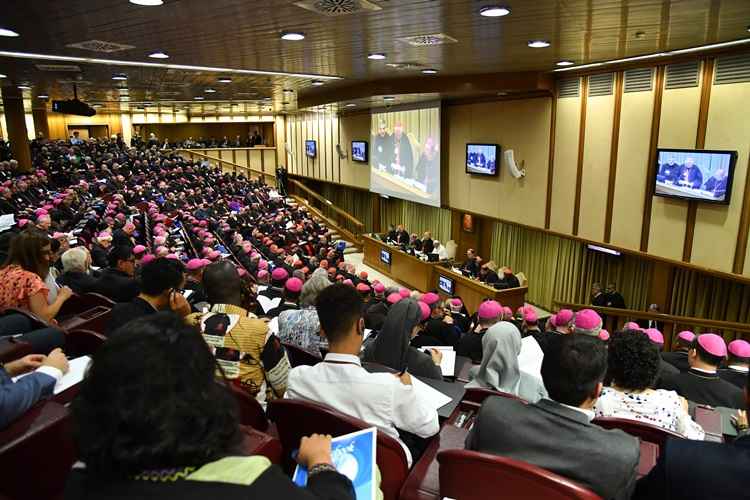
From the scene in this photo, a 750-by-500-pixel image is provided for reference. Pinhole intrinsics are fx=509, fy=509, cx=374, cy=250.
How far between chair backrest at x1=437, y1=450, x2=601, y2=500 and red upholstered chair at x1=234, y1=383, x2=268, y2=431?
0.83 m

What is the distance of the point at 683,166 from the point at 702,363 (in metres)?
4.27

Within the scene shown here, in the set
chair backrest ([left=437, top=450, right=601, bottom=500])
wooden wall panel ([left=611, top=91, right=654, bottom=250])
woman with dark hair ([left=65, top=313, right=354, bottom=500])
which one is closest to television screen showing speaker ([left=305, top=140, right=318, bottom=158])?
wooden wall panel ([left=611, top=91, right=654, bottom=250])

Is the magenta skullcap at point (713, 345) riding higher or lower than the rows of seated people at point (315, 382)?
lower

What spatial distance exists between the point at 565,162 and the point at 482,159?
7.47 feet

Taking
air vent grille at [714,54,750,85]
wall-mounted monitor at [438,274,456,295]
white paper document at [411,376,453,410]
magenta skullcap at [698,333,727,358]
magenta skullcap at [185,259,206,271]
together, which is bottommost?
wall-mounted monitor at [438,274,456,295]

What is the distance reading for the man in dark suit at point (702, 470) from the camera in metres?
1.31

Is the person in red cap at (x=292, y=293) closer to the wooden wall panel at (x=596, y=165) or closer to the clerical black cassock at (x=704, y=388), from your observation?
the clerical black cassock at (x=704, y=388)

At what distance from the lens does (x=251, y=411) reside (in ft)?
7.09

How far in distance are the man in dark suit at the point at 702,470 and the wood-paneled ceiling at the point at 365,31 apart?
11.2 feet

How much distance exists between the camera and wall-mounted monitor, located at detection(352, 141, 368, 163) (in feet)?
54.5

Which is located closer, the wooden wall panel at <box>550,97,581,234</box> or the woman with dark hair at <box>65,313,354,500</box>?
the woman with dark hair at <box>65,313,354,500</box>

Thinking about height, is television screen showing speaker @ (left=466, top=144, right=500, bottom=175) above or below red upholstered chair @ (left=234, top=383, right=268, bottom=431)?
above

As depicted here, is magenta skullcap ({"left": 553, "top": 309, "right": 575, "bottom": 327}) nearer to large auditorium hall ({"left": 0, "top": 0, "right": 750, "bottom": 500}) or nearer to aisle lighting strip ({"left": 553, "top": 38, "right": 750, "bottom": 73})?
large auditorium hall ({"left": 0, "top": 0, "right": 750, "bottom": 500})

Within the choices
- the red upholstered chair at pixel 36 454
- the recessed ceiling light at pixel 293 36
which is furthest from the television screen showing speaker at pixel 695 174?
the red upholstered chair at pixel 36 454
